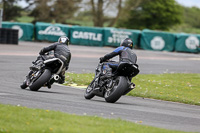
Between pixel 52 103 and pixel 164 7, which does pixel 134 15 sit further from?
pixel 52 103

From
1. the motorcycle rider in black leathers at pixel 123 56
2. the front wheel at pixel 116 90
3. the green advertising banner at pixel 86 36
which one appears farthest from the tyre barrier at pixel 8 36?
the front wheel at pixel 116 90

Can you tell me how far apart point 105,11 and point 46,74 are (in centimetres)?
4978

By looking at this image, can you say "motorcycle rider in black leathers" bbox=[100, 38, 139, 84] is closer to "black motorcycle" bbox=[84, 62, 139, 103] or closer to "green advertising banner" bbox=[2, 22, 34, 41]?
"black motorcycle" bbox=[84, 62, 139, 103]

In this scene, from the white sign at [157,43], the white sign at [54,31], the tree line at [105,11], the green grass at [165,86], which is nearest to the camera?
the green grass at [165,86]

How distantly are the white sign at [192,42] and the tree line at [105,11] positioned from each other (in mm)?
14406

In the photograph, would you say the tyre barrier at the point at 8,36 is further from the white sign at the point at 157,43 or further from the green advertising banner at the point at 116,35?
the white sign at the point at 157,43

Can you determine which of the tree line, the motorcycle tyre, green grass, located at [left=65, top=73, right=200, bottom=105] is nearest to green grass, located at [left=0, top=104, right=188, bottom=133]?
the motorcycle tyre

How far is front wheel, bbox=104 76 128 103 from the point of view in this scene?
34.8 feet

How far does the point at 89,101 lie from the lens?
11.2m

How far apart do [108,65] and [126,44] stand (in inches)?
26.3

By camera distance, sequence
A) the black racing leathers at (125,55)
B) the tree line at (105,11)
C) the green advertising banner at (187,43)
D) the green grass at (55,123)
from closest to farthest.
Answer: the green grass at (55,123) → the black racing leathers at (125,55) → the green advertising banner at (187,43) → the tree line at (105,11)

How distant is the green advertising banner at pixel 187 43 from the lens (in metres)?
39.5

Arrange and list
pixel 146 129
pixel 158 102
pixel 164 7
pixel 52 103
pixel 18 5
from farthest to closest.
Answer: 1. pixel 164 7
2. pixel 18 5
3. pixel 158 102
4. pixel 52 103
5. pixel 146 129

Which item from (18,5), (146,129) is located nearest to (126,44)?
(146,129)
